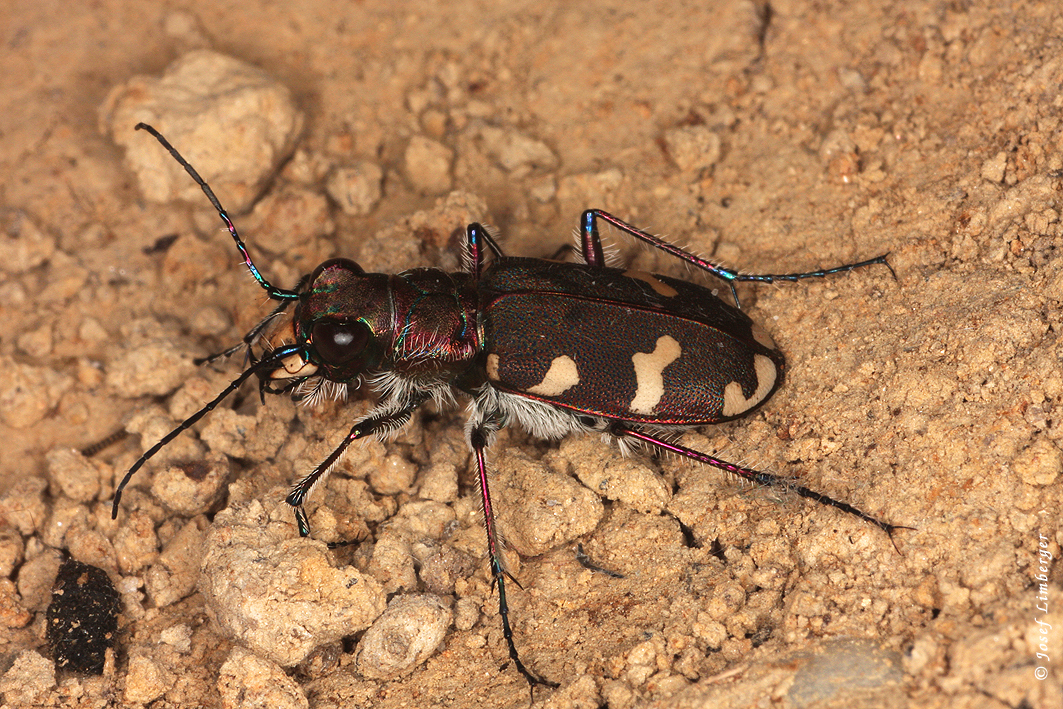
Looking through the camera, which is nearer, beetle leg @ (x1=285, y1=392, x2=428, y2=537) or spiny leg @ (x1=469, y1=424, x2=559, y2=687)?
spiny leg @ (x1=469, y1=424, x2=559, y2=687)

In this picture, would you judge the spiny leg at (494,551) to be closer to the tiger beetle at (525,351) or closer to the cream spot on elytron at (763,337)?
the tiger beetle at (525,351)

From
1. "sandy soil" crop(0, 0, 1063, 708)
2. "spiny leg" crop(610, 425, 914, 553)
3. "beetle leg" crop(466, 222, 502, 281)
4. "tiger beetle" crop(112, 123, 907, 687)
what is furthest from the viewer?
"beetle leg" crop(466, 222, 502, 281)

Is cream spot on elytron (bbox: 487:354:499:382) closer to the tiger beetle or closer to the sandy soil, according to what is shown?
the tiger beetle

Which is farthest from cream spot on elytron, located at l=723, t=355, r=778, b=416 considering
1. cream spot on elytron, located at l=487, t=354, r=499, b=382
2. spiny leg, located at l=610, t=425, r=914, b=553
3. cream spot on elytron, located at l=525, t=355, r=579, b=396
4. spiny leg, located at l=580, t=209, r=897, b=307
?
cream spot on elytron, located at l=487, t=354, r=499, b=382

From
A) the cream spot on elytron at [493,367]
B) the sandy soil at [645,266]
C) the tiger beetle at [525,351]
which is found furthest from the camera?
the cream spot on elytron at [493,367]

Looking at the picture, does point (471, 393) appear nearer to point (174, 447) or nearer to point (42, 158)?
point (174, 447)

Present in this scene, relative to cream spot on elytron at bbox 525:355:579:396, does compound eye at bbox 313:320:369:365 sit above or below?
above

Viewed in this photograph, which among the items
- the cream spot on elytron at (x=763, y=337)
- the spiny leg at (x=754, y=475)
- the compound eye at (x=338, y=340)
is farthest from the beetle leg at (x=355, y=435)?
the cream spot on elytron at (x=763, y=337)
